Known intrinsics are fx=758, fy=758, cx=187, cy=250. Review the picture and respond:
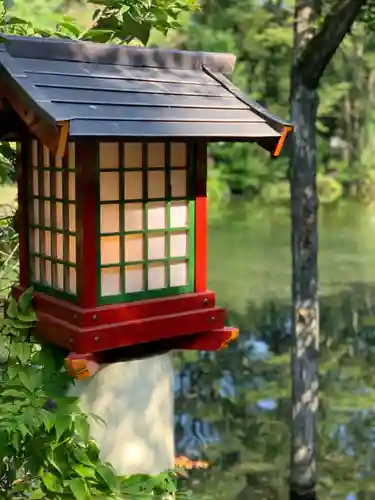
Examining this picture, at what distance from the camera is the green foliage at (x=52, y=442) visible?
2465 millimetres

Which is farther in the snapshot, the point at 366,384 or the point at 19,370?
the point at 366,384

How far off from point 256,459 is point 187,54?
5.00 meters

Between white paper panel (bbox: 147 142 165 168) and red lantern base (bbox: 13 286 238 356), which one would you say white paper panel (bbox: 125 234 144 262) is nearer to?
red lantern base (bbox: 13 286 238 356)

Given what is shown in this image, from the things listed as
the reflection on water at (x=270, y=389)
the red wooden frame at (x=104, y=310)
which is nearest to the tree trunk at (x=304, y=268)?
the reflection on water at (x=270, y=389)

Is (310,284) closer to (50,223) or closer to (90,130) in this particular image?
(50,223)

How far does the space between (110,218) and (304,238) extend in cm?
Answer: 359

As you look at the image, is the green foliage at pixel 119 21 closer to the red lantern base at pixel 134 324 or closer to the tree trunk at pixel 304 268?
the red lantern base at pixel 134 324

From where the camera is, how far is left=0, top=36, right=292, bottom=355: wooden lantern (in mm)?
2549

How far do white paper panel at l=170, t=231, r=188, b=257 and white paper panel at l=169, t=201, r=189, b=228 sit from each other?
0.13ft

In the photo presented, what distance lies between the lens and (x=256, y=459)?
7133mm

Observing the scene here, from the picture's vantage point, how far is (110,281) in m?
2.73

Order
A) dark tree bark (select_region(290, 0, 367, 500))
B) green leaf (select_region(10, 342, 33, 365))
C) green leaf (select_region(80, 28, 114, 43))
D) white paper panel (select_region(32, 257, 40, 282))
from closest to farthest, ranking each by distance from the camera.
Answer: green leaf (select_region(10, 342, 33, 365)) → white paper panel (select_region(32, 257, 40, 282)) → green leaf (select_region(80, 28, 114, 43)) → dark tree bark (select_region(290, 0, 367, 500))

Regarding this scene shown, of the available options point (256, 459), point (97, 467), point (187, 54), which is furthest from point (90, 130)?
point (256, 459)

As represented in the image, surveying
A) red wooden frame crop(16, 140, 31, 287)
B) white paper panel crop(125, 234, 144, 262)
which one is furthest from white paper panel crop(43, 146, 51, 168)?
white paper panel crop(125, 234, 144, 262)
